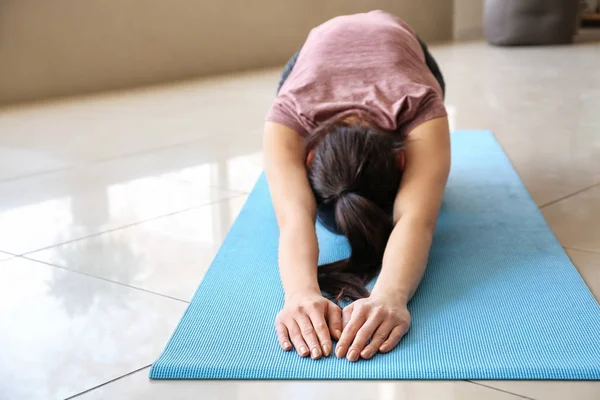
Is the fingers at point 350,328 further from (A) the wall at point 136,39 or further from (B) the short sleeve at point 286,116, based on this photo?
(A) the wall at point 136,39

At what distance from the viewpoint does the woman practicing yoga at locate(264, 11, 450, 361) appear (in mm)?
1298

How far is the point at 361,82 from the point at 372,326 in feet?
2.63

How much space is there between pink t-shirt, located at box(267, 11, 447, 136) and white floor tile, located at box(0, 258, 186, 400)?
60 centimetres

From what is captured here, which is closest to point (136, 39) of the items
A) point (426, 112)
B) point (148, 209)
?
point (148, 209)

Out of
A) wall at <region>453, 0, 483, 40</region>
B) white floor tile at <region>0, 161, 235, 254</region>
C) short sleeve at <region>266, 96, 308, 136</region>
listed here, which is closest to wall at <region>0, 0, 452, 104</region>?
wall at <region>453, 0, 483, 40</region>

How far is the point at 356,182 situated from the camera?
1546mm

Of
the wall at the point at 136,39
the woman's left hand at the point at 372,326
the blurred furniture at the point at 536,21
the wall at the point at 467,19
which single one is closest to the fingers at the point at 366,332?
the woman's left hand at the point at 372,326

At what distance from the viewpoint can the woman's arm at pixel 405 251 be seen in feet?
4.10

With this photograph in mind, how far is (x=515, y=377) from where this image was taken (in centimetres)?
114

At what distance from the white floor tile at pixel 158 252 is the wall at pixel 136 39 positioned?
101 inches

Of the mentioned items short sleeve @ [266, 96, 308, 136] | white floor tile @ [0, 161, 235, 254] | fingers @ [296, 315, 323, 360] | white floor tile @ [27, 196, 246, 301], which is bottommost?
white floor tile @ [0, 161, 235, 254]

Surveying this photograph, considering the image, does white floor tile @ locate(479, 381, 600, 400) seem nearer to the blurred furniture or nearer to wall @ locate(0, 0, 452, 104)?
wall @ locate(0, 0, 452, 104)

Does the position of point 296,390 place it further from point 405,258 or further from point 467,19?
point 467,19

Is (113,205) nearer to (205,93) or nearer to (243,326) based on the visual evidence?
(243,326)
